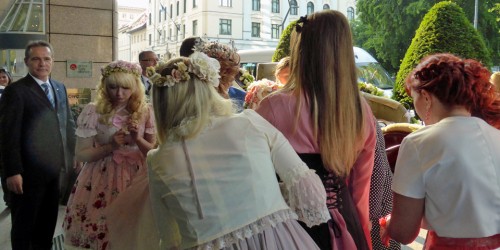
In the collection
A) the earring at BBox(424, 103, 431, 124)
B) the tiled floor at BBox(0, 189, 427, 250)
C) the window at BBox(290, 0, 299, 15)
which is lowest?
the tiled floor at BBox(0, 189, 427, 250)

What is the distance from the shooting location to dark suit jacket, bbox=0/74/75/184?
3.97 metres

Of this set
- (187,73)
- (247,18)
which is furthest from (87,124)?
(247,18)

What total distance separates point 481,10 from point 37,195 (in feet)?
83.8

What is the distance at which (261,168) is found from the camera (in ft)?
6.34

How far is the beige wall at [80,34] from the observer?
815cm

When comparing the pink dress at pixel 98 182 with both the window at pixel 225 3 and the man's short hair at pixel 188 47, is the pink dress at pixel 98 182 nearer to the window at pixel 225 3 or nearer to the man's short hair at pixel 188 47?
the man's short hair at pixel 188 47

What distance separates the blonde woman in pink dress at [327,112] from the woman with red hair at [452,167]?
0.32m

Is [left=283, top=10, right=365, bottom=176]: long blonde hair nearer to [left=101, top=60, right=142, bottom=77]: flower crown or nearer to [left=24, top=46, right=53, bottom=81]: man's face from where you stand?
[left=101, top=60, right=142, bottom=77]: flower crown

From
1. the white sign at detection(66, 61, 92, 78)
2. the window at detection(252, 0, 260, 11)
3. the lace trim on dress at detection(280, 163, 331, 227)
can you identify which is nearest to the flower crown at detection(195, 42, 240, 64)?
the lace trim on dress at detection(280, 163, 331, 227)

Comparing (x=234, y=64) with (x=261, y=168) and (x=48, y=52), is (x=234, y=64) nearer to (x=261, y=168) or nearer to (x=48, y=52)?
(x=261, y=168)

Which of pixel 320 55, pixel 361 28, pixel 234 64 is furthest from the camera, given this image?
pixel 361 28

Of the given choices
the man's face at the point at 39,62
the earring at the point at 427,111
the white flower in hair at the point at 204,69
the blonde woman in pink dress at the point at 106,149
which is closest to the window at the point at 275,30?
the man's face at the point at 39,62

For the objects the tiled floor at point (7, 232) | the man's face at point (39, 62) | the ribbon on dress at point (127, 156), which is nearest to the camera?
the ribbon on dress at point (127, 156)

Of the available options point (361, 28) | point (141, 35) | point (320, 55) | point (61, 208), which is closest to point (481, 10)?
point (361, 28)
